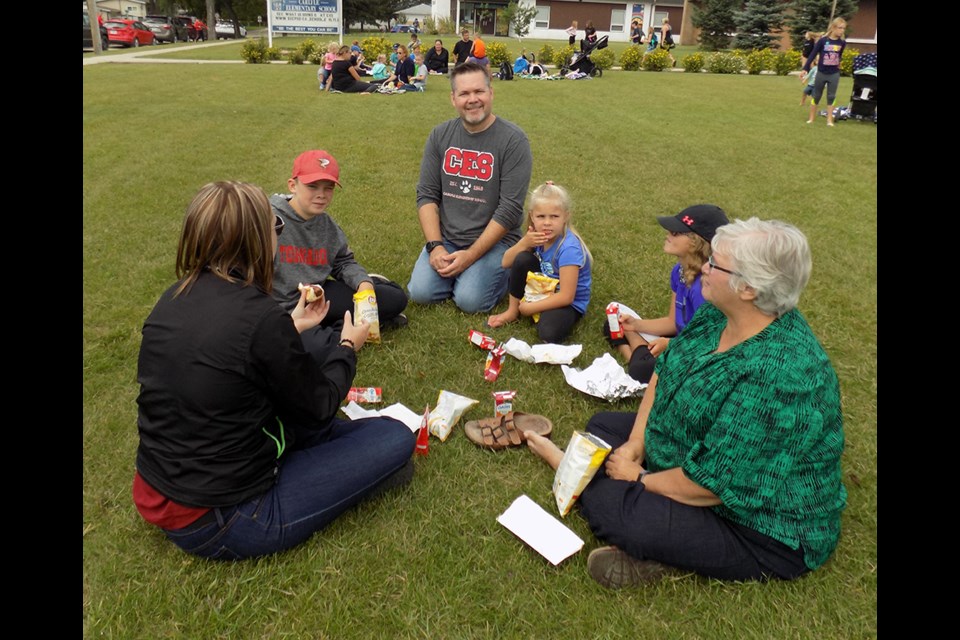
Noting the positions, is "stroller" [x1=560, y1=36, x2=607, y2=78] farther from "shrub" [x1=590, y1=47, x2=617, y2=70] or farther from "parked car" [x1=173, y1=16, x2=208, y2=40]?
"parked car" [x1=173, y1=16, x2=208, y2=40]

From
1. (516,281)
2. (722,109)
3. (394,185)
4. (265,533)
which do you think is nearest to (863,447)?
(516,281)

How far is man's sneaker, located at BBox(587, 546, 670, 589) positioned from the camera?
2406 mm

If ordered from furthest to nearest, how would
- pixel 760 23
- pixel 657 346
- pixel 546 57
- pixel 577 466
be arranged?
1. pixel 760 23
2. pixel 546 57
3. pixel 657 346
4. pixel 577 466

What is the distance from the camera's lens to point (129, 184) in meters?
7.79

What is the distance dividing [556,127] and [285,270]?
9.67 meters

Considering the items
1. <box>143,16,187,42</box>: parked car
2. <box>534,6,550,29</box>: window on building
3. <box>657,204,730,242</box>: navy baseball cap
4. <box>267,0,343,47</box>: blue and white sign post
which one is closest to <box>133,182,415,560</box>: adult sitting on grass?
<box>657,204,730,242</box>: navy baseball cap

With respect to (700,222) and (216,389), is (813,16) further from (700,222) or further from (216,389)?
(216,389)

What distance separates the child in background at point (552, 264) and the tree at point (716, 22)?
37.9 meters

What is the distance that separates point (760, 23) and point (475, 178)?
119 ft

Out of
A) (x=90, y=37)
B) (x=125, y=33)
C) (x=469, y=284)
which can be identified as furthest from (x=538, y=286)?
(x=125, y=33)

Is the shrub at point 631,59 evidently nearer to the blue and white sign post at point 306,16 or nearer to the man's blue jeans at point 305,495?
the blue and white sign post at point 306,16

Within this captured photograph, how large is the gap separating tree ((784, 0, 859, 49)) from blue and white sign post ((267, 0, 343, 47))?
24.4m

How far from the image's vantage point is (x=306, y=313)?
3096 mm

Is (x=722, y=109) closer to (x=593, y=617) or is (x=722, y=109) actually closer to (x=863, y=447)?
(x=863, y=447)
